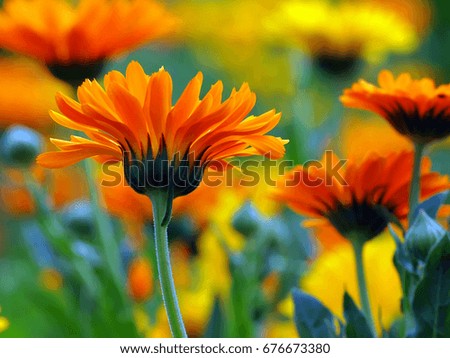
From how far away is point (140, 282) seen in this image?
57 centimetres

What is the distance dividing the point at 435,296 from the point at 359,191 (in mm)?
66

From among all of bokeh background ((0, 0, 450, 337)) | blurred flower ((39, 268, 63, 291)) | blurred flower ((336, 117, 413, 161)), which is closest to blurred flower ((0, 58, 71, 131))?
bokeh background ((0, 0, 450, 337))

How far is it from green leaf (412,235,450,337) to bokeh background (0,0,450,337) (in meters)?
0.04

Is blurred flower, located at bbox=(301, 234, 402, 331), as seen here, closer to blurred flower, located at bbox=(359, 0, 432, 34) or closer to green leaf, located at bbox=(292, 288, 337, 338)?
green leaf, located at bbox=(292, 288, 337, 338)

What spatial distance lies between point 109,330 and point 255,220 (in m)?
0.11

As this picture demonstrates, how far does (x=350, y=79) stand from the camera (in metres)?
0.73

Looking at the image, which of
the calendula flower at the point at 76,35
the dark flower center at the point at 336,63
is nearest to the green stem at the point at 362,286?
the calendula flower at the point at 76,35

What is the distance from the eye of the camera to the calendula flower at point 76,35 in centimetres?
48

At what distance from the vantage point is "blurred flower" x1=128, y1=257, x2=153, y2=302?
22.3 inches

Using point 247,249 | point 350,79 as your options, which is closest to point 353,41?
point 350,79

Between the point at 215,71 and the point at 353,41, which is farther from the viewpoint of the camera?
the point at 215,71

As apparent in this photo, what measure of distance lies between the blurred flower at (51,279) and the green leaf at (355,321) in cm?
26

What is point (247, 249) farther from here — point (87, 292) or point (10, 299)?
point (10, 299)

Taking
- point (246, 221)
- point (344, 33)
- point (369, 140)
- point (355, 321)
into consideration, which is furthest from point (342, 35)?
point (355, 321)
